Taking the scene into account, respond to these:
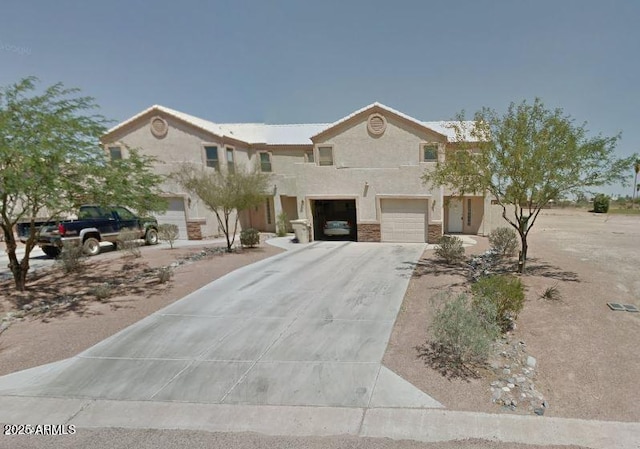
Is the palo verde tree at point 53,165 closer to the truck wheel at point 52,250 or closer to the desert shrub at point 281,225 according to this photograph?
the truck wheel at point 52,250

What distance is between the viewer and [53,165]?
6734 mm

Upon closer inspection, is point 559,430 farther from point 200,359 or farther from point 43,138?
point 43,138

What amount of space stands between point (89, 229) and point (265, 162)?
10.6 m

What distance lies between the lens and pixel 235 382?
4.20m

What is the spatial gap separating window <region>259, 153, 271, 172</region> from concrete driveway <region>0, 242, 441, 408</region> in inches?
514

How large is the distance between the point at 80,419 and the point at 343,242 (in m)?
13.3

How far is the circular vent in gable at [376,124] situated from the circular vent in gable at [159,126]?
448 inches

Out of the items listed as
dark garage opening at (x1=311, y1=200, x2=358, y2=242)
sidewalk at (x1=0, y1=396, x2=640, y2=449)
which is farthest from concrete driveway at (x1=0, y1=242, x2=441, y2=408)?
dark garage opening at (x1=311, y1=200, x2=358, y2=242)

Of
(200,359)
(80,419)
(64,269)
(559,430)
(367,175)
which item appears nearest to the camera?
(559,430)

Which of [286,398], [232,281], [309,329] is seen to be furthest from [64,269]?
[286,398]

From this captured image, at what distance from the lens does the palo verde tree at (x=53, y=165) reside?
629 centimetres

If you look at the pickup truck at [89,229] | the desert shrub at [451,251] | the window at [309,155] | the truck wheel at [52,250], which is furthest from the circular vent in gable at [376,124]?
the truck wheel at [52,250]

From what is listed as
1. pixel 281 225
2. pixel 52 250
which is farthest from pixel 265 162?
pixel 52 250

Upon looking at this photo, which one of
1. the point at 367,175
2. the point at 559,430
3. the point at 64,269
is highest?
the point at 367,175
